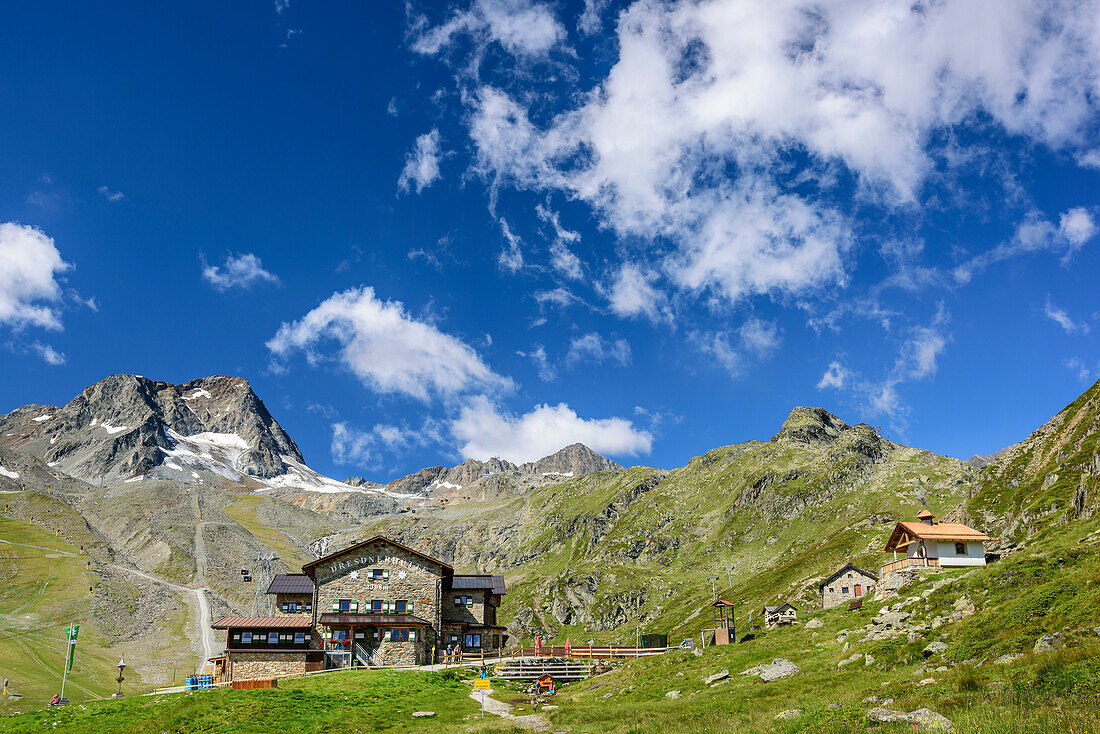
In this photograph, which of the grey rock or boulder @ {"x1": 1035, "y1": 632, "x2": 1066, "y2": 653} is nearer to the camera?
boulder @ {"x1": 1035, "y1": 632, "x2": 1066, "y2": 653}

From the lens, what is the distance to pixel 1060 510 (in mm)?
78250

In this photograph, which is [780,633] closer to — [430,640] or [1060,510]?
[430,640]

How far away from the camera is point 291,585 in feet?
268

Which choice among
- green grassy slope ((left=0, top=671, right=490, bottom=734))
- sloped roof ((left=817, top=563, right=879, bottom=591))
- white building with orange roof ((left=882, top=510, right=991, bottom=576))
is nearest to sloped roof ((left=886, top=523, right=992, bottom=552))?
white building with orange roof ((left=882, top=510, right=991, bottom=576))

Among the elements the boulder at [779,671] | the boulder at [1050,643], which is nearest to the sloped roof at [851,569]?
the boulder at [779,671]

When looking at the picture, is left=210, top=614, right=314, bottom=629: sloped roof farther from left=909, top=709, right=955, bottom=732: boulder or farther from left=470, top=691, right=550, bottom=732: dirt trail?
left=909, top=709, right=955, bottom=732: boulder

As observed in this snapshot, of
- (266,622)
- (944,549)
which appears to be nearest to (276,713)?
(266,622)

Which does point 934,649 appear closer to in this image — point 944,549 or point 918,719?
point 918,719

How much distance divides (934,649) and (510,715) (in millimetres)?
22221

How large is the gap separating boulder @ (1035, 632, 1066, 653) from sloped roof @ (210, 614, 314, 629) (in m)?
62.6

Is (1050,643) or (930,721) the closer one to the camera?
(930,721)

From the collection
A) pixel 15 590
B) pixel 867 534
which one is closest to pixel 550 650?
pixel 867 534

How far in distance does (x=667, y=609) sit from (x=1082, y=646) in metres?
182

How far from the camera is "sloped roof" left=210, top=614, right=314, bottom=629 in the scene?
6457cm
